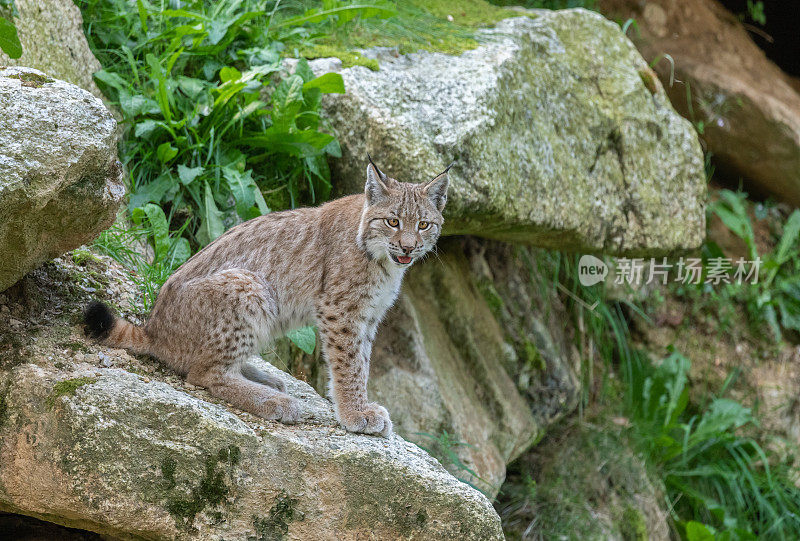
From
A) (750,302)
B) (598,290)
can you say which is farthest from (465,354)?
(750,302)

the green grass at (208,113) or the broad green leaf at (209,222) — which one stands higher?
the green grass at (208,113)

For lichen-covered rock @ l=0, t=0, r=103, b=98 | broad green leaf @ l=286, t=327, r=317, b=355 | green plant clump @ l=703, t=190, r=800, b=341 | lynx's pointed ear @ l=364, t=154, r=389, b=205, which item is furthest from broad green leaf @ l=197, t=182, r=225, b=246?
green plant clump @ l=703, t=190, r=800, b=341

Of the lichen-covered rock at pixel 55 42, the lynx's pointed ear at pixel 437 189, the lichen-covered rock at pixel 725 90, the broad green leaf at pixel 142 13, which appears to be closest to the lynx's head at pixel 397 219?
the lynx's pointed ear at pixel 437 189

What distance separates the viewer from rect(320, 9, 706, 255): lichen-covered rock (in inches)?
195

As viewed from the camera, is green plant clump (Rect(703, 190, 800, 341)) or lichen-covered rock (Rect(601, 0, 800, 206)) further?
lichen-covered rock (Rect(601, 0, 800, 206))

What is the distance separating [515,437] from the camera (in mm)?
5949

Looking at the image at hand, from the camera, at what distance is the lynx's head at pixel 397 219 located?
13.1 ft

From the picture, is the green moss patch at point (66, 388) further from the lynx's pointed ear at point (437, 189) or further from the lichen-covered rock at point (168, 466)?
the lynx's pointed ear at point (437, 189)

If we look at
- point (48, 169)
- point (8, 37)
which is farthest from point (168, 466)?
point (8, 37)

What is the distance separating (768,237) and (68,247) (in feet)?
25.3

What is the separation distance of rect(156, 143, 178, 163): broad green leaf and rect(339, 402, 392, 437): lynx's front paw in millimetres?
2170

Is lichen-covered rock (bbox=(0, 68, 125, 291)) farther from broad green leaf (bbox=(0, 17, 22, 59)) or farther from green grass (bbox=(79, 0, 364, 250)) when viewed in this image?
green grass (bbox=(79, 0, 364, 250))

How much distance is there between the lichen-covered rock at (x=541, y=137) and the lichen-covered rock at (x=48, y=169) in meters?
2.19

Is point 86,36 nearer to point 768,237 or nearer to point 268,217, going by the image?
point 268,217
